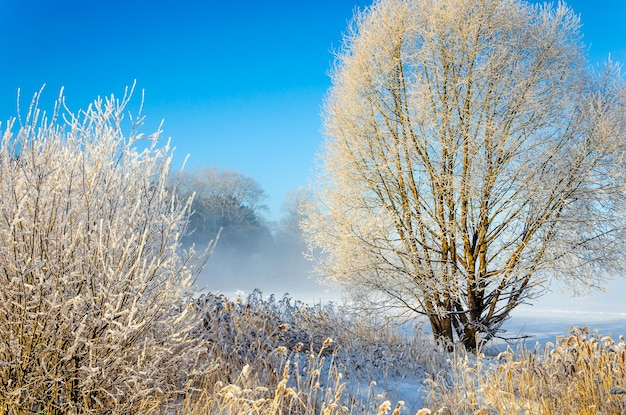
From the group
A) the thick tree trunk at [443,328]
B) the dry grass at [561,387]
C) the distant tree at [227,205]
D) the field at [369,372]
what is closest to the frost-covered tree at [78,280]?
the field at [369,372]

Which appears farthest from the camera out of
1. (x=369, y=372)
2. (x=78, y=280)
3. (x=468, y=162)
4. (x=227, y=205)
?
(x=227, y=205)

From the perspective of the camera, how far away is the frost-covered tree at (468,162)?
8109 mm

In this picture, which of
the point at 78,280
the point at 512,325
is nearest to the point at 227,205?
the point at 512,325

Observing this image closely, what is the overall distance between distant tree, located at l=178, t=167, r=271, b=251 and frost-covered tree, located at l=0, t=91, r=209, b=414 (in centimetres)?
2635

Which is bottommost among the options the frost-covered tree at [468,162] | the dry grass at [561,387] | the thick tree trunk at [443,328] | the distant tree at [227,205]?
the dry grass at [561,387]

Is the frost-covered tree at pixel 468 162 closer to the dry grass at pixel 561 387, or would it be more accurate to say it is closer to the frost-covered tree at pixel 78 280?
the dry grass at pixel 561 387

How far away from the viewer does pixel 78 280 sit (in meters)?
3.14

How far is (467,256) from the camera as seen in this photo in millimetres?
8641

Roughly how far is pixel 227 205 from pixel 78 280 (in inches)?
1115

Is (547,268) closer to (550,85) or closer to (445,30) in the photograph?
(550,85)

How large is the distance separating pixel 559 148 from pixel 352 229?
377 centimetres

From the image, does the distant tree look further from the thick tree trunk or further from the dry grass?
the dry grass

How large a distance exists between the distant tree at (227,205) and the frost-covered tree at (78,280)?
26.4 m

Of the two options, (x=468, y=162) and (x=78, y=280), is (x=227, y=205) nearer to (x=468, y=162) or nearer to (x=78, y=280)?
(x=468, y=162)
